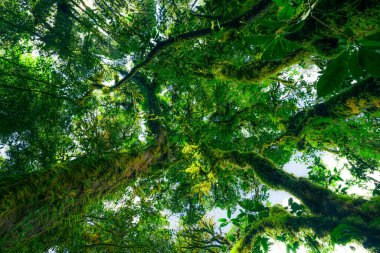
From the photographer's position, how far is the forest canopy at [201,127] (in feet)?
9.32

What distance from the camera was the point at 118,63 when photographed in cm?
1043

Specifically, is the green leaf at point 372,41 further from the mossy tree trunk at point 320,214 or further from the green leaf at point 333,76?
the mossy tree trunk at point 320,214

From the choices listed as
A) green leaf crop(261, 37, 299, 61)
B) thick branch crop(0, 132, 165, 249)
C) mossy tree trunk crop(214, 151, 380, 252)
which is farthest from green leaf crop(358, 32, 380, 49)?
thick branch crop(0, 132, 165, 249)

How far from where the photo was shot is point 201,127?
6.41 meters

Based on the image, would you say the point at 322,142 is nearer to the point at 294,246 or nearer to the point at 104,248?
the point at 294,246

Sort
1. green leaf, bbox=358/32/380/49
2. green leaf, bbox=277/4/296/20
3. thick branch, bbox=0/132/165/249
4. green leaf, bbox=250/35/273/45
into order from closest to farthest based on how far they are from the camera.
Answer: green leaf, bbox=358/32/380/49
green leaf, bbox=250/35/273/45
green leaf, bbox=277/4/296/20
thick branch, bbox=0/132/165/249

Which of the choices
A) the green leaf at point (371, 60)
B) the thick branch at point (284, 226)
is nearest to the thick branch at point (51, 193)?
the thick branch at point (284, 226)

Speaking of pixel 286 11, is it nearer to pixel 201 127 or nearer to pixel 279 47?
pixel 279 47

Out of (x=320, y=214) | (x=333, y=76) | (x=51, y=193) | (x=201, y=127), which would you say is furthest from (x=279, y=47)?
(x=201, y=127)

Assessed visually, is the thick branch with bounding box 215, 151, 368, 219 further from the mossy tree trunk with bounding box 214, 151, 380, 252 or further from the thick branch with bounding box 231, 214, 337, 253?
the thick branch with bounding box 231, 214, 337, 253

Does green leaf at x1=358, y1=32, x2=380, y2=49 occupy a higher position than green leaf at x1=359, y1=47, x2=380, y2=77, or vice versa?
green leaf at x1=358, y1=32, x2=380, y2=49

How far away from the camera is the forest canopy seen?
2842 mm

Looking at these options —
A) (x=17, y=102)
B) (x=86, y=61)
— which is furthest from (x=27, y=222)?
(x=86, y=61)

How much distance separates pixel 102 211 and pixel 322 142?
21.1 ft
